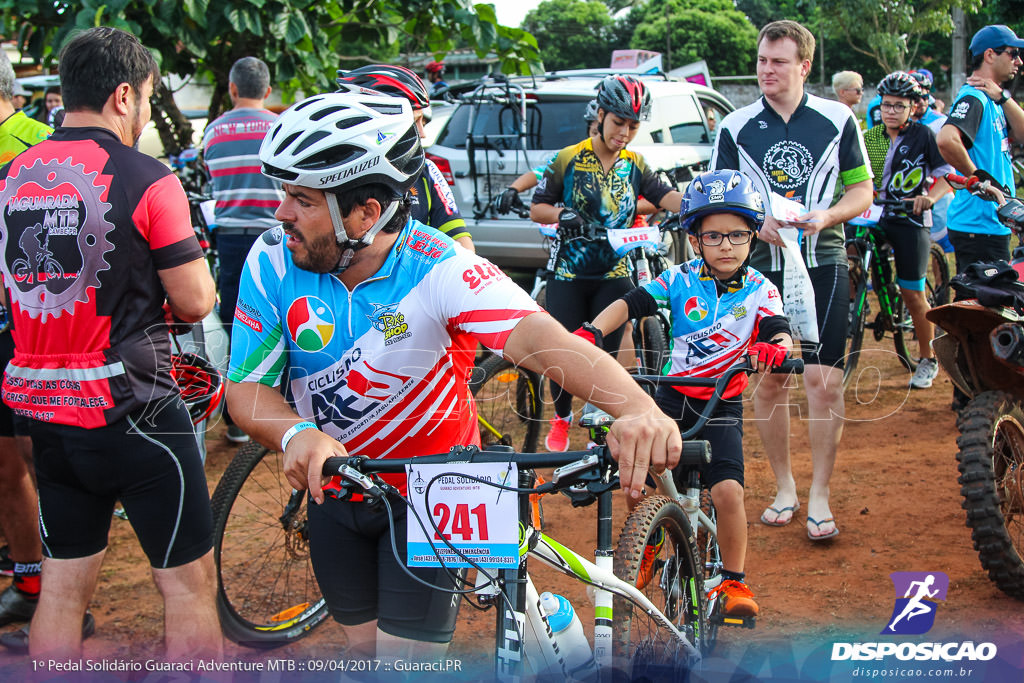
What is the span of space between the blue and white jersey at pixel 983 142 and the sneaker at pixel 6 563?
558 cm

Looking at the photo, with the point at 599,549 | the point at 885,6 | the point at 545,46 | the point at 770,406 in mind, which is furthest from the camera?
the point at 545,46

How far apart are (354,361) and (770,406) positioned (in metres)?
2.79

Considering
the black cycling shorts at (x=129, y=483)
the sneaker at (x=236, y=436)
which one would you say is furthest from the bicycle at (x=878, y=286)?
the black cycling shorts at (x=129, y=483)

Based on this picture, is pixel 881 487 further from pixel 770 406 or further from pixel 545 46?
pixel 545 46

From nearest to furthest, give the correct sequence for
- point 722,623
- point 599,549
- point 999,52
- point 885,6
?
point 599,549 → point 722,623 → point 999,52 → point 885,6

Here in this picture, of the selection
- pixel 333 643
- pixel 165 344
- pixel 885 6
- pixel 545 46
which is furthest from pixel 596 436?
pixel 545 46

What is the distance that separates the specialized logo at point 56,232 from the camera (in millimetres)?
2777

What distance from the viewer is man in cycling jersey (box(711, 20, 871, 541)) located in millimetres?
4473

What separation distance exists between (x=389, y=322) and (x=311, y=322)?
21 centimetres

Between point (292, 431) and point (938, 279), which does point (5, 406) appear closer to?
point (292, 431)

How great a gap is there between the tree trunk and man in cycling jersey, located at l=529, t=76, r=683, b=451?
4.78m

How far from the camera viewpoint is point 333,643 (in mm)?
3822

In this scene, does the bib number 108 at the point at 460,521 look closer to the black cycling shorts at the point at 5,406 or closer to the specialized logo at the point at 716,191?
the specialized logo at the point at 716,191

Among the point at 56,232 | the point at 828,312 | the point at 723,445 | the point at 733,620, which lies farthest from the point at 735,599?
the point at 56,232
